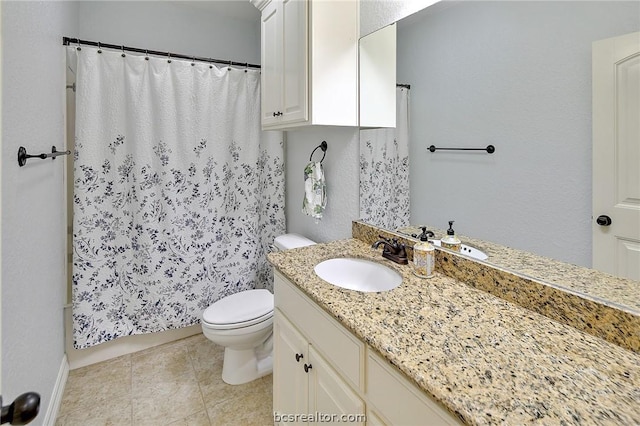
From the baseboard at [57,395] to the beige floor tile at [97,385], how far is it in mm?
34

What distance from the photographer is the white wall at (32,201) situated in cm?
110

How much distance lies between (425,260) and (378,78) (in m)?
0.87

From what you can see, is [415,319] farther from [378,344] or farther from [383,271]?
[383,271]

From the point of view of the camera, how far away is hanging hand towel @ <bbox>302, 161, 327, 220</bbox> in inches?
75.7

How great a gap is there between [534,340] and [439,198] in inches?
24.8

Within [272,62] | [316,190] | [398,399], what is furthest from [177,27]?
[398,399]

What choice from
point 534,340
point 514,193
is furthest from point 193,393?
point 514,193

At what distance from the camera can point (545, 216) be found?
3.20ft

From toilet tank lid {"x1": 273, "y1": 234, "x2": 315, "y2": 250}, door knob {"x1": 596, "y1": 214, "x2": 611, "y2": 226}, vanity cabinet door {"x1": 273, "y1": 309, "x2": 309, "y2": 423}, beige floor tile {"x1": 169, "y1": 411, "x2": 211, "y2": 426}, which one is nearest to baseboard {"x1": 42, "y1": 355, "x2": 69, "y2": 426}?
beige floor tile {"x1": 169, "y1": 411, "x2": 211, "y2": 426}

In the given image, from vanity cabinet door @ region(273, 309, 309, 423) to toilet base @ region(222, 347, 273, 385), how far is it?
52 centimetres

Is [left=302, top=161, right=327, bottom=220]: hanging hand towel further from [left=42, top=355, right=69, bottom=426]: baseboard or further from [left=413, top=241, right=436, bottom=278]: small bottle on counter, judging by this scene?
[left=42, top=355, right=69, bottom=426]: baseboard

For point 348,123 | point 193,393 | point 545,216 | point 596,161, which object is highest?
point 348,123

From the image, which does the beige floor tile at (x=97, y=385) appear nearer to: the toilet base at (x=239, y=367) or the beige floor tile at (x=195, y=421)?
the beige floor tile at (x=195, y=421)

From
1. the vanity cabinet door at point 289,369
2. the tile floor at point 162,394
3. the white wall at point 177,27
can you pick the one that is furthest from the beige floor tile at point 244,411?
the white wall at point 177,27
